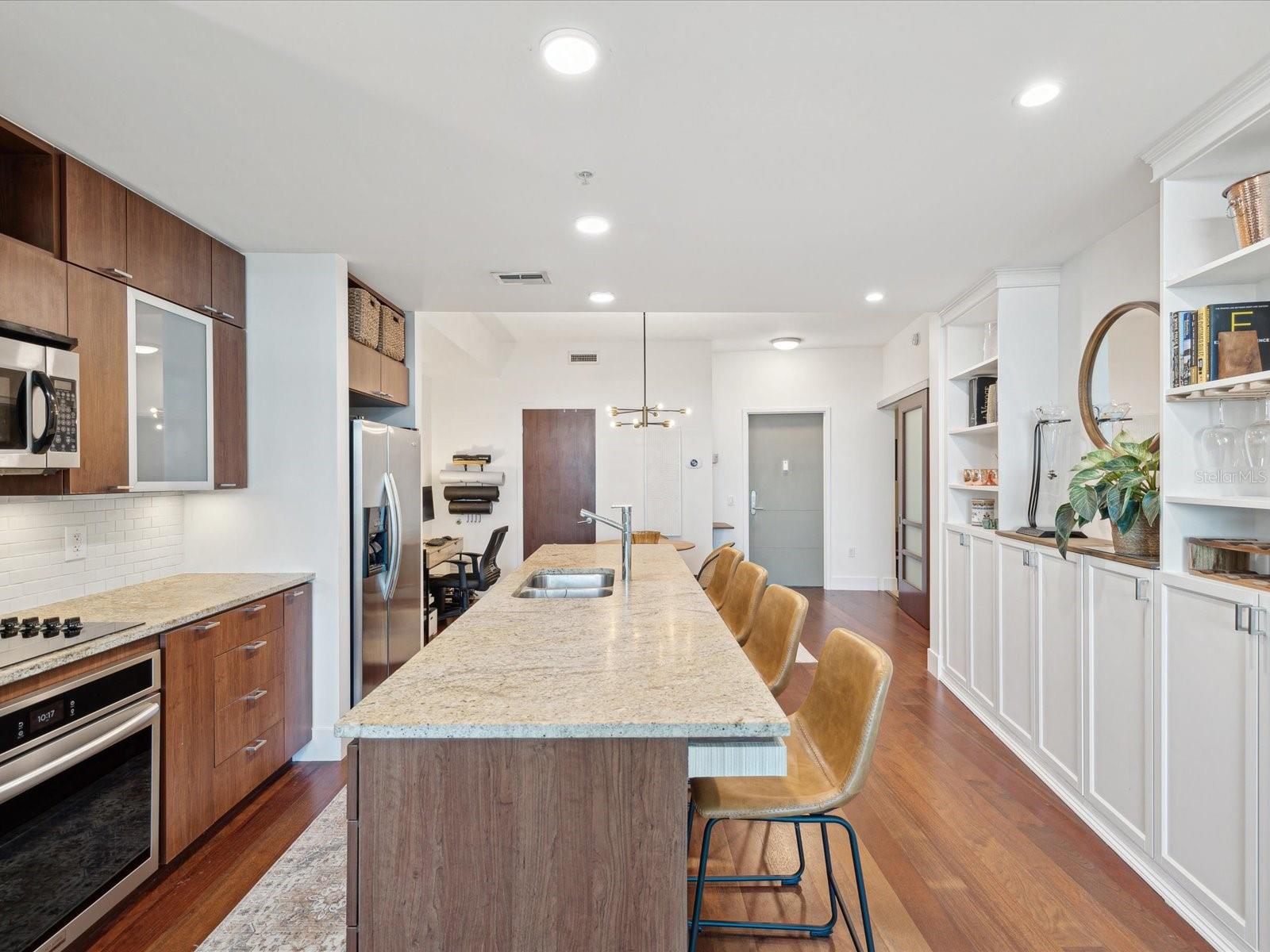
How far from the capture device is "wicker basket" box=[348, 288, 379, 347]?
3.56 metres

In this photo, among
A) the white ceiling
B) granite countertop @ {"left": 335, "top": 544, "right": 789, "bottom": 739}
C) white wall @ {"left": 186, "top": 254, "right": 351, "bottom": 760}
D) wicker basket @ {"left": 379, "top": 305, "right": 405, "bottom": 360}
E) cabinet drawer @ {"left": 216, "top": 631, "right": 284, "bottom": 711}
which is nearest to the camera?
granite countertop @ {"left": 335, "top": 544, "right": 789, "bottom": 739}

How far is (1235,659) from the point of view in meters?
1.83

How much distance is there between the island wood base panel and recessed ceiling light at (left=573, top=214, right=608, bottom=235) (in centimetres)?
215

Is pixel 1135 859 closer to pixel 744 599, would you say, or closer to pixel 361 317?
pixel 744 599

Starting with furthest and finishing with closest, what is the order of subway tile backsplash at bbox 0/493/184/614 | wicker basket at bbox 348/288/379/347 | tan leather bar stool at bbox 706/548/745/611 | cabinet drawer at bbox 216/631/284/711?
wicker basket at bbox 348/288/379/347 < tan leather bar stool at bbox 706/548/745/611 < cabinet drawer at bbox 216/631/284/711 < subway tile backsplash at bbox 0/493/184/614

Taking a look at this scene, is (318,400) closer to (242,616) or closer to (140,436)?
(140,436)

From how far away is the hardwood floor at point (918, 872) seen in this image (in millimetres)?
1950

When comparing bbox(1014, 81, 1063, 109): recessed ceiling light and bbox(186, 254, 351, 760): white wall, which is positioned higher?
bbox(1014, 81, 1063, 109): recessed ceiling light

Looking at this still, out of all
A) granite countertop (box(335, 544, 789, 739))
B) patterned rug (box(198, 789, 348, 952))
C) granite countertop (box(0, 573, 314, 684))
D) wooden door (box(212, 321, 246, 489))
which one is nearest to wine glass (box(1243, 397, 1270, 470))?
granite countertop (box(335, 544, 789, 739))

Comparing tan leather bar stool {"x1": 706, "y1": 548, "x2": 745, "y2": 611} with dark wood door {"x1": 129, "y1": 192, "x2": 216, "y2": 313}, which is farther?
tan leather bar stool {"x1": 706, "y1": 548, "x2": 745, "y2": 611}

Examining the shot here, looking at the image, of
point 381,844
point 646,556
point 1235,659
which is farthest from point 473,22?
point 646,556

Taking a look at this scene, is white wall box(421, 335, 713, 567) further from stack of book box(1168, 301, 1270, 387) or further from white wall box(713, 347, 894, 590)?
stack of book box(1168, 301, 1270, 387)

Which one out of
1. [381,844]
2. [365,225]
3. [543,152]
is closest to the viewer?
[381,844]

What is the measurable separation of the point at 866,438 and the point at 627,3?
21.2 feet
